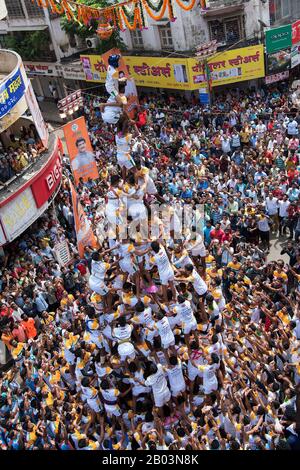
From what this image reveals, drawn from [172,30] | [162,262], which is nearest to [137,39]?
[172,30]

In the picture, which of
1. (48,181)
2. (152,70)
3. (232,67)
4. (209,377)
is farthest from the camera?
(152,70)

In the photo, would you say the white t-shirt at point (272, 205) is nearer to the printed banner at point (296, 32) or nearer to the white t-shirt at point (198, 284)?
the white t-shirt at point (198, 284)

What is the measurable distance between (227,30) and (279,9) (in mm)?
2401

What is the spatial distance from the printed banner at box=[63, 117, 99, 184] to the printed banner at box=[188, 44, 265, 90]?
845 centimetres

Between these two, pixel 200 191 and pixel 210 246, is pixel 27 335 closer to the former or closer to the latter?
pixel 210 246

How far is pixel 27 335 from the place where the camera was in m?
13.0

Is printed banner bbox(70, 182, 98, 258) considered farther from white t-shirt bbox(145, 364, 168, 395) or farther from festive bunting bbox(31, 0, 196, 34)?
festive bunting bbox(31, 0, 196, 34)

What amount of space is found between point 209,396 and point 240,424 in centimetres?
89

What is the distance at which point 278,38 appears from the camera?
22000 mm

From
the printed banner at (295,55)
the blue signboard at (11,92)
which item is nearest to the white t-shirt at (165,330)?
the blue signboard at (11,92)

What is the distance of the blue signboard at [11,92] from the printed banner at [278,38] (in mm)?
10214

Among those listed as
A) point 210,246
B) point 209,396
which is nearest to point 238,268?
point 210,246

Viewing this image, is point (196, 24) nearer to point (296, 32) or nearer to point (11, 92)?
point (296, 32)

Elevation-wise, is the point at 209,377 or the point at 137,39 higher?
the point at 137,39
